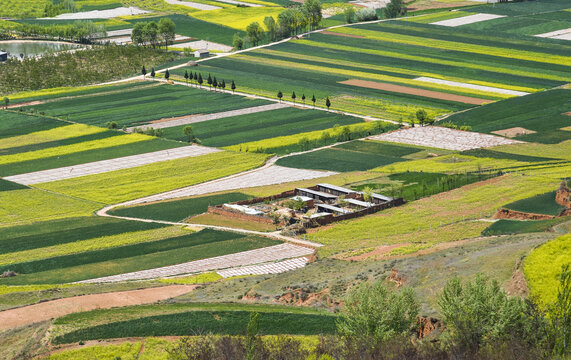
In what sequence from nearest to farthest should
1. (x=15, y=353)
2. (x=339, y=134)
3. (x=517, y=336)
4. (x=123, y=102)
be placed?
1. (x=517, y=336)
2. (x=15, y=353)
3. (x=339, y=134)
4. (x=123, y=102)

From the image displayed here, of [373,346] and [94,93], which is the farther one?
[94,93]

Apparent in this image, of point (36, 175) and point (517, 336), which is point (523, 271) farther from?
point (36, 175)

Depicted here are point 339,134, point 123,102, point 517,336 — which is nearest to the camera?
point 517,336

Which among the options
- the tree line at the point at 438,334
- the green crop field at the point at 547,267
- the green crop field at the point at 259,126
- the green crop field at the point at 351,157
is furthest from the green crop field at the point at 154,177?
the green crop field at the point at 547,267

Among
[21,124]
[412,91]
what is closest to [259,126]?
[412,91]

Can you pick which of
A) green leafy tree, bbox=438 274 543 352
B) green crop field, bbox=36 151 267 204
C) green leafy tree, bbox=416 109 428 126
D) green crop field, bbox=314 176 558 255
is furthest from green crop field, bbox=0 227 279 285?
green leafy tree, bbox=416 109 428 126

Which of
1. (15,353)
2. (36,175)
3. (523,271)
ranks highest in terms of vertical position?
(523,271)

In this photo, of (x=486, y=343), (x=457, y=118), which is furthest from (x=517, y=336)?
(x=457, y=118)

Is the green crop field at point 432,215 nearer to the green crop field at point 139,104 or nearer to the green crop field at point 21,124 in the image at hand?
the green crop field at point 139,104
